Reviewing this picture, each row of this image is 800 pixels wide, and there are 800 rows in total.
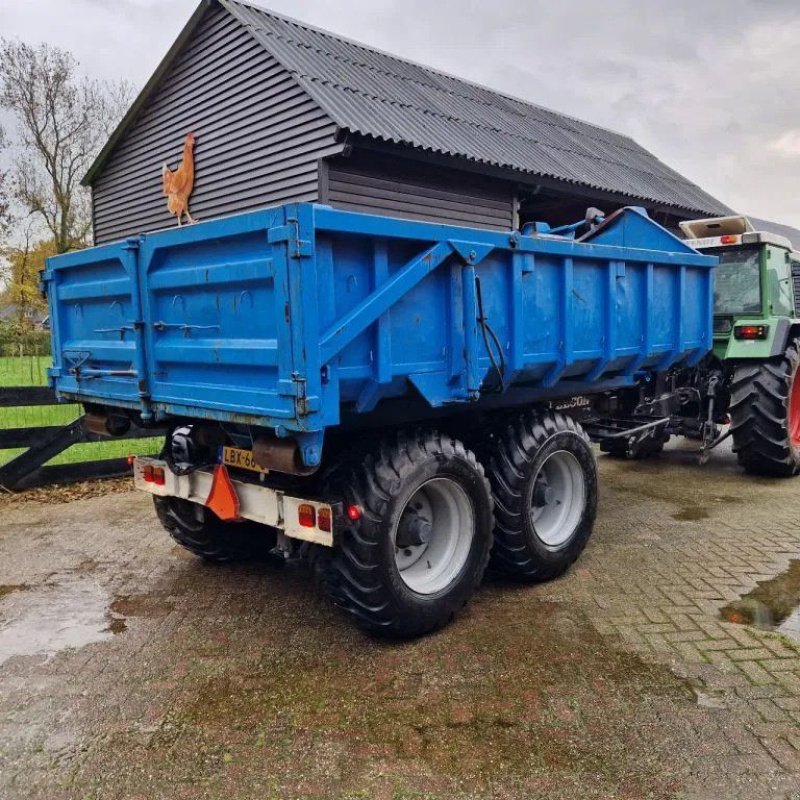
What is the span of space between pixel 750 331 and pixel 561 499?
134 inches

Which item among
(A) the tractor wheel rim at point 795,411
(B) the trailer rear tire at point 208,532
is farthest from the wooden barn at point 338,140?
(B) the trailer rear tire at point 208,532

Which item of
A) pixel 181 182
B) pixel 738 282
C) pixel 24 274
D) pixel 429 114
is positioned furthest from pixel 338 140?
pixel 24 274

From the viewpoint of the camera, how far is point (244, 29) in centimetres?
1093

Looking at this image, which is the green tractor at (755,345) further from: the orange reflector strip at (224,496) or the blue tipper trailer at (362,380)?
the orange reflector strip at (224,496)

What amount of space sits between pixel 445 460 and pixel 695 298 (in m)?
3.12

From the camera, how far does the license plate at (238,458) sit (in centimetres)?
350

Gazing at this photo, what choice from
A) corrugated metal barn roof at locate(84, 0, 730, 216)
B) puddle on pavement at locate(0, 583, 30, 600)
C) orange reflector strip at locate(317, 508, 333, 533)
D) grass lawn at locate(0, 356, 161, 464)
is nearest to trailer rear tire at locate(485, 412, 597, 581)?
orange reflector strip at locate(317, 508, 333, 533)

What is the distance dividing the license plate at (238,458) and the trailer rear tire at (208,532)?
0.74 meters

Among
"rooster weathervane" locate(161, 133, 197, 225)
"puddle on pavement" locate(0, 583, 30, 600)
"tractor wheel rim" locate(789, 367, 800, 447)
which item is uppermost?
"rooster weathervane" locate(161, 133, 197, 225)

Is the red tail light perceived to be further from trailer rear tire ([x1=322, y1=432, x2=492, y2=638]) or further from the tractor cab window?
trailer rear tire ([x1=322, y1=432, x2=492, y2=638])

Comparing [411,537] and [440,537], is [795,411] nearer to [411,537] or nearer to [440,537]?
[440,537]

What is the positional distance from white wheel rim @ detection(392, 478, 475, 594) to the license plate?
0.85 m

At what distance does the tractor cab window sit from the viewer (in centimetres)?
683

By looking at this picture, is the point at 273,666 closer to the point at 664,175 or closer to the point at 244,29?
the point at 244,29
